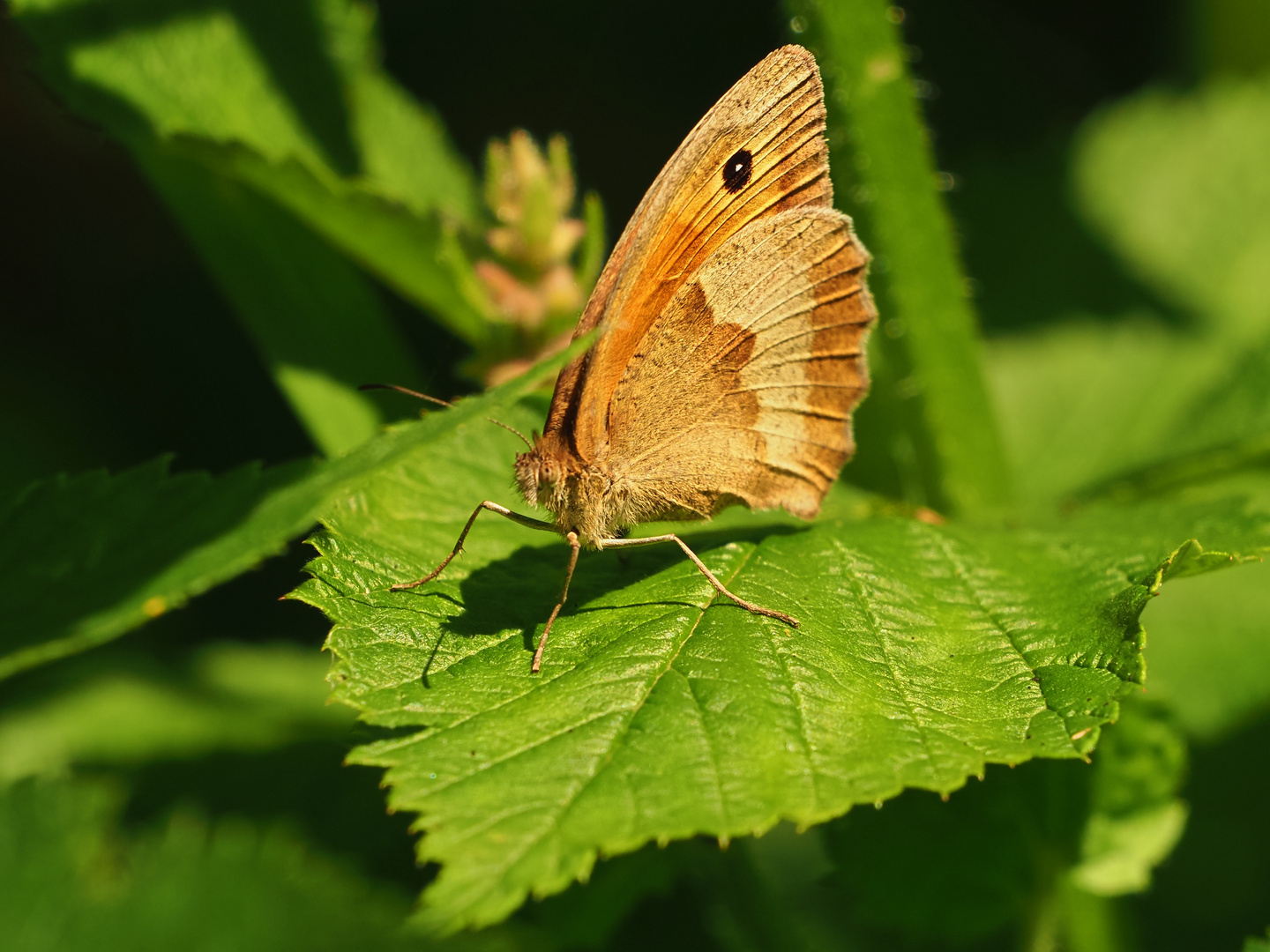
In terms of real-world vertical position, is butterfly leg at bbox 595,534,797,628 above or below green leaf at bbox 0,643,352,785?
below

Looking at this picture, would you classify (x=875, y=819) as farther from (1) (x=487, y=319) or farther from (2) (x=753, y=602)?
(1) (x=487, y=319)

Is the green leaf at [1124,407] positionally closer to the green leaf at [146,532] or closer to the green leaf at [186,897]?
the green leaf at [146,532]

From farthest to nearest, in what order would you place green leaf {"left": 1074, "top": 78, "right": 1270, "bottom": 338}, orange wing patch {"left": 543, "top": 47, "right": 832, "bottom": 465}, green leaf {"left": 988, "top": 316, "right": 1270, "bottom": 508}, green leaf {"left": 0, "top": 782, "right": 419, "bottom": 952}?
green leaf {"left": 1074, "top": 78, "right": 1270, "bottom": 338}, green leaf {"left": 988, "top": 316, "right": 1270, "bottom": 508}, orange wing patch {"left": 543, "top": 47, "right": 832, "bottom": 465}, green leaf {"left": 0, "top": 782, "right": 419, "bottom": 952}

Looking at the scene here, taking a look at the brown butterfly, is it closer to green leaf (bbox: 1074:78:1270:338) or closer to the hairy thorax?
the hairy thorax

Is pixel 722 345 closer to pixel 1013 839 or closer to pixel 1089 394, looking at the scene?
pixel 1013 839

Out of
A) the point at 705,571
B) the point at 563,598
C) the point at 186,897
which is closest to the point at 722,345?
the point at 705,571

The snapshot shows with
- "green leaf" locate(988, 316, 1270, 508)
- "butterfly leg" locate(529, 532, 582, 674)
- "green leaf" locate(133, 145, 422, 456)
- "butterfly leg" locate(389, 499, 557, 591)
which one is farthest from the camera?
"green leaf" locate(988, 316, 1270, 508)

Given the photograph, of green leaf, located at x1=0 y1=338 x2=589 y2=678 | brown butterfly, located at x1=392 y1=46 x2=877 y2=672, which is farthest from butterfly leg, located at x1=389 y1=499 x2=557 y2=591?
green leaf, located at x1=0 y1=338 x2=589 y2=678

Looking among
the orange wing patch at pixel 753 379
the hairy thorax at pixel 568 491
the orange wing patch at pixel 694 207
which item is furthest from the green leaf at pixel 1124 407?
the hairy thorax at pixel 568 491
